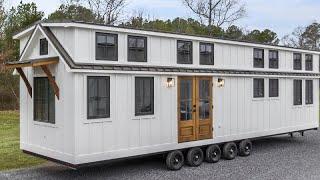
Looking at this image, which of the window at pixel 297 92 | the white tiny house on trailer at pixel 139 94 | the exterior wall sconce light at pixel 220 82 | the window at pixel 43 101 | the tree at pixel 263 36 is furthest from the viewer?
the tree at pixel 263 36

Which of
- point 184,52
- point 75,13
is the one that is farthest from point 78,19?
point 184,52

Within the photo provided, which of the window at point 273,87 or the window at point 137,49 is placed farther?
the window at point 273,87

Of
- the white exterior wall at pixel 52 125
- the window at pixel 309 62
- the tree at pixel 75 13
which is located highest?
the tree at pixel 75 13

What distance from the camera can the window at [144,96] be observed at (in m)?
10.1

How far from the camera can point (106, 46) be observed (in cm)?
956

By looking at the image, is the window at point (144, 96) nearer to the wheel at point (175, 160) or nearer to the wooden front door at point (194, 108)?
the wooden front door at point (194, 108)

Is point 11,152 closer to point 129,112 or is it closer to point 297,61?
point 129,112

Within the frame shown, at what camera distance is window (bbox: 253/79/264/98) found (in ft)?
43.9

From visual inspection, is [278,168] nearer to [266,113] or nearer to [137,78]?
[266,113]

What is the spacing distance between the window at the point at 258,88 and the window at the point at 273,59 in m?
0.79

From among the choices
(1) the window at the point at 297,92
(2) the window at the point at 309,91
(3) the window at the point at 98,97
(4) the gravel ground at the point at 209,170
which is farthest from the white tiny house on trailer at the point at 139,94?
(2) the window at the point at 309,91

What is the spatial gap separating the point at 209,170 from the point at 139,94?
2739 mm

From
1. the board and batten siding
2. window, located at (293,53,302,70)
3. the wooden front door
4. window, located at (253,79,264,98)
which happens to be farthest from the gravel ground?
window, located at (293,53,302,70)

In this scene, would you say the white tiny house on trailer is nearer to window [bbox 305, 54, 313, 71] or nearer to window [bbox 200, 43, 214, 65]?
window [bbox 200, 43, 214, 65]
